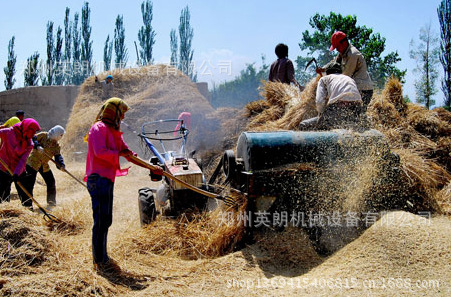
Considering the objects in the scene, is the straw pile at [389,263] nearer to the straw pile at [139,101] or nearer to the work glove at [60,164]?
the work glove at [60,164]

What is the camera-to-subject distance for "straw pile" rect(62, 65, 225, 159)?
12.8 m

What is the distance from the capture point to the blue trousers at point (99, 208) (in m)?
3.66

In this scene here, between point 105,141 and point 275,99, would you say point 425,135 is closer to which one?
point 275,99

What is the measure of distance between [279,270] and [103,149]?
1997 mm

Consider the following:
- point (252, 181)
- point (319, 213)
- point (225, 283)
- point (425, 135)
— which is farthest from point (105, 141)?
point (425, 135)

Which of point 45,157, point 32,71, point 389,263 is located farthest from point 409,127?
point 32,71

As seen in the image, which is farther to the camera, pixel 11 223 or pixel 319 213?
pixel 319 213

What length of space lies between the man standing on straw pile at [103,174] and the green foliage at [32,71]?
2433 cm

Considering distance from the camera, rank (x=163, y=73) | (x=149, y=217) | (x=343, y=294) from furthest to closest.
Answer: (x=163, y=73) < (x=149, y=217) < (x=343, y=294)

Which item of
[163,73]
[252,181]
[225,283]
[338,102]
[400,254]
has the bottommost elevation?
[225,283]

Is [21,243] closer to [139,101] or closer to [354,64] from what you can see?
[354,64]

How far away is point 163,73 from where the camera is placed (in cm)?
1459

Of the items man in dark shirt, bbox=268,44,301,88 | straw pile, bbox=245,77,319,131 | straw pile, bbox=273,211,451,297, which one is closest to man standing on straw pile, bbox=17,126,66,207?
straw pile, bbox=245,77,319,131

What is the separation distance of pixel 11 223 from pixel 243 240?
2308 millimetres
